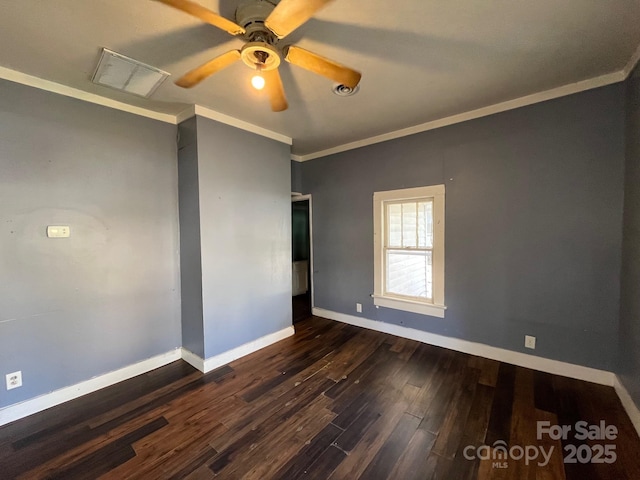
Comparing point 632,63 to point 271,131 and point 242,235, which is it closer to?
point 271,131

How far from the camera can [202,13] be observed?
3.88 ft

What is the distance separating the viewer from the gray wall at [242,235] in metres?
2.75

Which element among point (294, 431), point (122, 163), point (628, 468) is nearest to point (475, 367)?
point (628, 468)

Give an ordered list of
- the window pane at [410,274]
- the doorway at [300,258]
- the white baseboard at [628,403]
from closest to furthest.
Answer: the white baseboard at [628,403] < the window pane at [410,274] < the doorway at [300,258]

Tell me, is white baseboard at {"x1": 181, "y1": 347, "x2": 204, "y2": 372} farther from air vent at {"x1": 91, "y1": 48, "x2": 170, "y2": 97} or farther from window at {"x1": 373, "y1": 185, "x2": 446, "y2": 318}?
air vent at {"x1": 91, "y1": 48, "x2": 170, "y2": 97}

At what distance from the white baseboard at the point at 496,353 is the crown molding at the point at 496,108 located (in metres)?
2.49

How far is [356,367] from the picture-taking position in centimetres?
276

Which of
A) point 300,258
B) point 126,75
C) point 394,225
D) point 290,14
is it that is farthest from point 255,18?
point 300,258

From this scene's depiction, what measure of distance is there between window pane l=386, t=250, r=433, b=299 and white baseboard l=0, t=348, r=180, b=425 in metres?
2.81

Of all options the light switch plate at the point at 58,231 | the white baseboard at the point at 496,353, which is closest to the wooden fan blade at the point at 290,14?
the light switch plate at the point at 58,231

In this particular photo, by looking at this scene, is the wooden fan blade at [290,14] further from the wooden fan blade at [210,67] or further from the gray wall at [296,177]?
the gray wall at [296,177]

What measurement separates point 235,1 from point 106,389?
129 inches

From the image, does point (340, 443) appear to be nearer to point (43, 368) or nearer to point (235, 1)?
point (43, 368)

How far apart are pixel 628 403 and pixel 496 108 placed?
274cm
